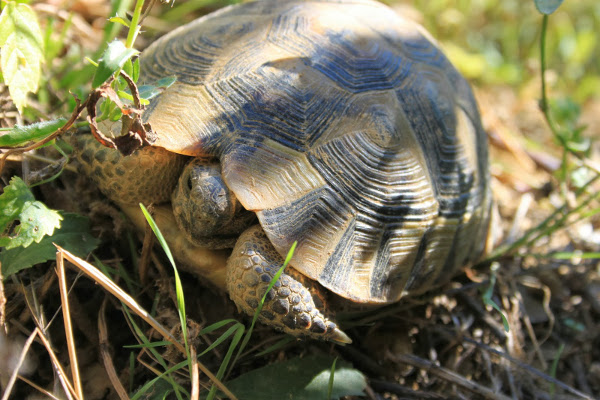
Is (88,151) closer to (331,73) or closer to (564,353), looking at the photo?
(331,73)

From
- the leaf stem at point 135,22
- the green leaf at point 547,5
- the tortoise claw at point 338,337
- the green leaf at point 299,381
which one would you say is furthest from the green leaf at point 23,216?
the green leaf at point 547,5

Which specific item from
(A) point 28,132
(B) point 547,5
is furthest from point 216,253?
(B) point 547,5

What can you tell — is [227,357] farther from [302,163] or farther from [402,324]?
[402,324]

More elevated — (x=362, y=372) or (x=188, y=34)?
(x=188, y=34)

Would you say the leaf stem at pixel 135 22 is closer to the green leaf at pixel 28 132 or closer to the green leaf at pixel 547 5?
the green leaf at pixel 28 132

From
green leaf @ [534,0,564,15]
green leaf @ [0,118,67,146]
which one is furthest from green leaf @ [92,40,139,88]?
green leaf @ [534,0,564,15]

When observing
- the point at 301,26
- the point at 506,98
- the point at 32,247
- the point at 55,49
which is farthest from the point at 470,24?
the point at 32,247

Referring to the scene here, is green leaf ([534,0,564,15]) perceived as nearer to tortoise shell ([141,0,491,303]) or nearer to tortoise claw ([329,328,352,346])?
tortoise shell ([141,0,491,303])
